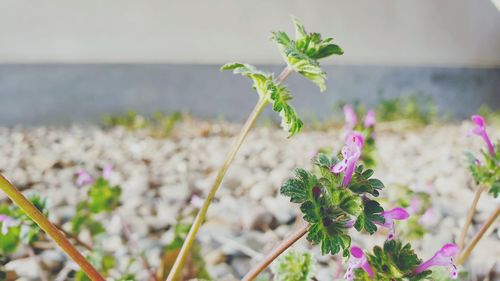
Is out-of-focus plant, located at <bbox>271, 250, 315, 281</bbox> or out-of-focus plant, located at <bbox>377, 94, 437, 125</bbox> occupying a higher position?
out-of-focus plant, located at <bbox>377, 94, 437, 125</bbox>

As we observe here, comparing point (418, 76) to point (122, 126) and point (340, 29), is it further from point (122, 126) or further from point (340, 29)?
point (122, 126)

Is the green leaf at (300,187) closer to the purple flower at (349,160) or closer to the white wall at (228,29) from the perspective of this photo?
the purple flower at (349,160)

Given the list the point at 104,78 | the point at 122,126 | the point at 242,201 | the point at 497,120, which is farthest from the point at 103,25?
the point at 497,120

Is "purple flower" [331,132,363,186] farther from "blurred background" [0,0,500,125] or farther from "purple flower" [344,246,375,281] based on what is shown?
"blurred background" [0,0,500,125]

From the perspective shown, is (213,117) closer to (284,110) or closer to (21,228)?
(21,228)

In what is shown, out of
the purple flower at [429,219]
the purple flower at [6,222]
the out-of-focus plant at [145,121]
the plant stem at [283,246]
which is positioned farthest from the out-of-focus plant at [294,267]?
the out-of-focus plant at [145,121]

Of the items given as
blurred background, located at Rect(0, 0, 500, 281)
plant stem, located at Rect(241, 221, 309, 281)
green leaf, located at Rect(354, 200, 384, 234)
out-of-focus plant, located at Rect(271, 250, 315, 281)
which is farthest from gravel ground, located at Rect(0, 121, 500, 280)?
green leaf, located at Rect(354, 200, 384, 234)

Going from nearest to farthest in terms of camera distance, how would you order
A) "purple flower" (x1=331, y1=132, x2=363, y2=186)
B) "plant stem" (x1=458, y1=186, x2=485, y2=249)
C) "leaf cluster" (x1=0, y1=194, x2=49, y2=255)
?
"purple flower" (x1=331, y1=132, x2=363, y2=186) → "leaf cluster" (x1=0, y1=194, x2=49, y2=255) → "plant stem" (x1=458, y1=186, x2=485, y2=249)
